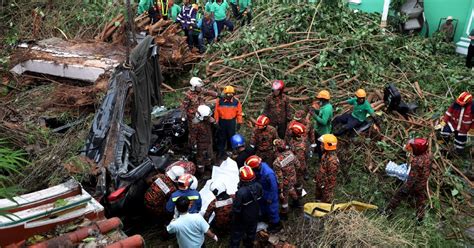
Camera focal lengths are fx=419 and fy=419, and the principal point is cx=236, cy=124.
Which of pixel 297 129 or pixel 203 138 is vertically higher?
pixel 297 129

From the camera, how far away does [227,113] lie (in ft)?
25.2

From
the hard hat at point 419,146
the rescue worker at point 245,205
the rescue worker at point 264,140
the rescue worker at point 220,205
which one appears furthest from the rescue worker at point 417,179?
the rescue worker at point 220,205

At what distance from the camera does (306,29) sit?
1076 cm

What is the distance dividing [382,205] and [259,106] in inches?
141

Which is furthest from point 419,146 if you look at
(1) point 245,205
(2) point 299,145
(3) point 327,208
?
(1) point 245,205

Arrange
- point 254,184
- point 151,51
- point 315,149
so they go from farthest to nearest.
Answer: point 315,149 → point 151,51 → point 254,184

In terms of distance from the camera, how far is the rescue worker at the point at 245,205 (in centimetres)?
542

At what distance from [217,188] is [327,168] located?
166cm

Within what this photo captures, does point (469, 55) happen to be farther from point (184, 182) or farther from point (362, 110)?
point (184, 182)

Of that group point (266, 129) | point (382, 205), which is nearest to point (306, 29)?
point (266, 129)

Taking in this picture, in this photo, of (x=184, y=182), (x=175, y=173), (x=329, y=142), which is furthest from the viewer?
(x=329, y=142)

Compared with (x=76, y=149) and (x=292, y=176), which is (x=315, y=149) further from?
(x=76, y=149)

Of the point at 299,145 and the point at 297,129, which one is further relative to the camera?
the point at 299,145

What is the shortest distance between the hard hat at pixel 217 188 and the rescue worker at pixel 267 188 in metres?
0.49
